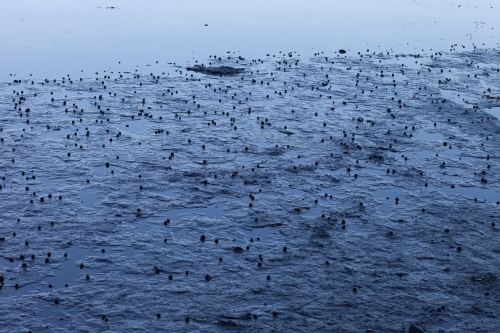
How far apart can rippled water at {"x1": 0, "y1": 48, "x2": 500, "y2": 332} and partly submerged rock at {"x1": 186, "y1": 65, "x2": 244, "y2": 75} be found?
3582mm

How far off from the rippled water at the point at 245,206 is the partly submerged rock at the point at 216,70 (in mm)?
3582

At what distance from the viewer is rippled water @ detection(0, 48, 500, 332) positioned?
83.6 ft

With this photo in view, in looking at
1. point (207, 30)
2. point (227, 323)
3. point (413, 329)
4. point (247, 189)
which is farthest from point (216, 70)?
point (413, 329)

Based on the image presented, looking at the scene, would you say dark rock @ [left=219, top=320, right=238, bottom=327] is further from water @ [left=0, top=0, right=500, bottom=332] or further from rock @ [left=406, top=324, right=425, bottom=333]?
rock @ [left=406, top=324, right=425, bottom=333]

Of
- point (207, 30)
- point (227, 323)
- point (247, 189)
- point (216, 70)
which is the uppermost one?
point (207, 30)

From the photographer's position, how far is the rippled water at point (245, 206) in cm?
2547

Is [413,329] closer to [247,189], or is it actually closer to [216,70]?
[247,189]

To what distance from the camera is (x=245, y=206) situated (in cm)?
3409

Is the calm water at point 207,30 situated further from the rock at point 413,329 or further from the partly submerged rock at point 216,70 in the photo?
the rock at point 413,329

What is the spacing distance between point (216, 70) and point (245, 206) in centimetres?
2948

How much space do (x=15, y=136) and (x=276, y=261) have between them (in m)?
22.2

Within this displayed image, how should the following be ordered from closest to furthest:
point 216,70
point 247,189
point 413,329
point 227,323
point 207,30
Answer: point 413,329
point 227,323
point 247,189
point 216,70
point 207,30

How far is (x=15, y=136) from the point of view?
42.1 meters

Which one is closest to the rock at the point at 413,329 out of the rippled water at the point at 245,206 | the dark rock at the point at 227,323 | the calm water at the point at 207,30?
the rippled water at the point at 245,206
